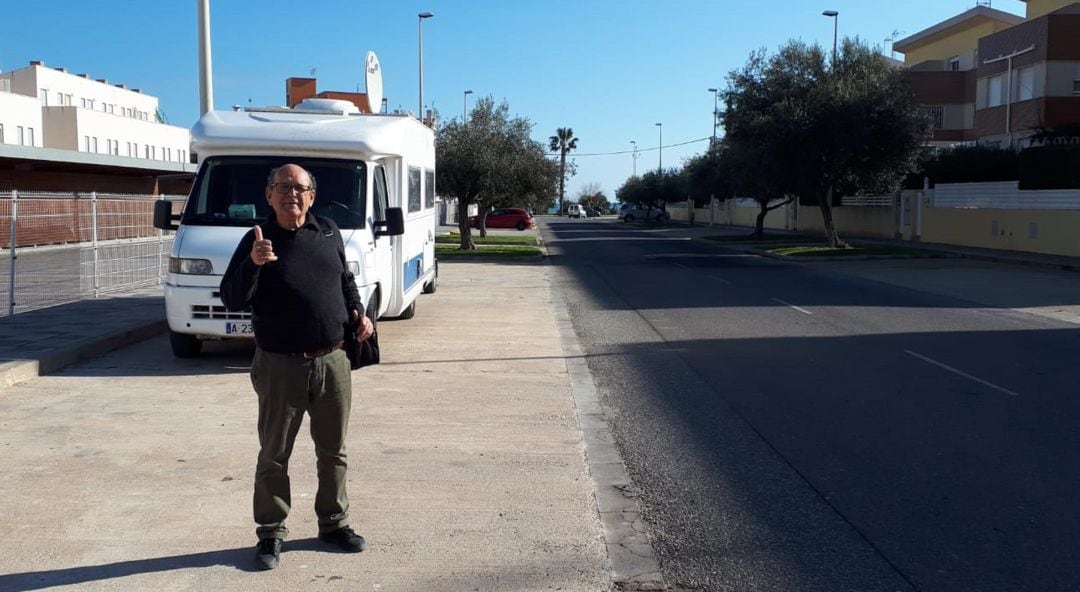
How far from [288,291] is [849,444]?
4531 mm

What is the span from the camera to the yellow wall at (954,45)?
163ft

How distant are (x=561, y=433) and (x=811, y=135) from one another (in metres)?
25.8

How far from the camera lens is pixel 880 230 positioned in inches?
1610

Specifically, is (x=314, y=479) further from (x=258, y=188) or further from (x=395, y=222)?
(x=258, y=188)

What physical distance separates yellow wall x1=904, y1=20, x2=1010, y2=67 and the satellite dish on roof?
135 ft

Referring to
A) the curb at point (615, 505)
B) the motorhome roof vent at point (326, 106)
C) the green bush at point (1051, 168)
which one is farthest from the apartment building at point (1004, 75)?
the curb at point (615, 505)

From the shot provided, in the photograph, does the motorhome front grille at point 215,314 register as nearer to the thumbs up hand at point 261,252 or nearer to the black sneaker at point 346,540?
the black sneaker at point 346,540

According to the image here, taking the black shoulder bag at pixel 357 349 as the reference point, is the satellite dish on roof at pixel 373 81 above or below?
above

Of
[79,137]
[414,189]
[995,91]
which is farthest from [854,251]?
[79,137]

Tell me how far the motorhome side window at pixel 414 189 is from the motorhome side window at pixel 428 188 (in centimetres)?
56

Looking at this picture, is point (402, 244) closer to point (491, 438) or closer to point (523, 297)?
point (491, 438)

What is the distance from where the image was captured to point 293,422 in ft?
15.8

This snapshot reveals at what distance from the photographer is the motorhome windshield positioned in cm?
1059

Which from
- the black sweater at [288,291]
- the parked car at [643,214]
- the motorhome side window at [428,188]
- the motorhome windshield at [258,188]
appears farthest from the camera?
the parked car at [643,214]
